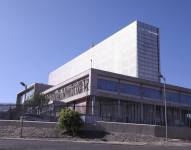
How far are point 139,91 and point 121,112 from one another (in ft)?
22.1

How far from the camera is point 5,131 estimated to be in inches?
1687

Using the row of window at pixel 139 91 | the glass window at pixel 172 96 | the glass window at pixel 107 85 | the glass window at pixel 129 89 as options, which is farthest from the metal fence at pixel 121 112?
the glass window at pixel 107 85

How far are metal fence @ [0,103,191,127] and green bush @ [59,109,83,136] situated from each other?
1211cm

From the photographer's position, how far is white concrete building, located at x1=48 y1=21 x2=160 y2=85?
404 ft

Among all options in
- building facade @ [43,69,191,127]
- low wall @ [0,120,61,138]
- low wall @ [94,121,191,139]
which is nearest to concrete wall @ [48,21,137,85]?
building facade @ [43,69,191,127]

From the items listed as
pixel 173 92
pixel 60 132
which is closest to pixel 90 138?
pixel 60 132

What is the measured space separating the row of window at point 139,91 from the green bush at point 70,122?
96.1 feet

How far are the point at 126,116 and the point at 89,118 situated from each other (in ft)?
98.2

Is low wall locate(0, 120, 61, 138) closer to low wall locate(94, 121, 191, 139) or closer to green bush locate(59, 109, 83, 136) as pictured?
green bush locate(59, 109, 83, 136)

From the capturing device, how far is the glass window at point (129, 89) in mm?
76812

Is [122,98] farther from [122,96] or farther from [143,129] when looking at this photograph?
[143,129]

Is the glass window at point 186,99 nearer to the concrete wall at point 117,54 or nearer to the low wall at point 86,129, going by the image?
the concrete wall at point 117,54

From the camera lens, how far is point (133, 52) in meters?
124

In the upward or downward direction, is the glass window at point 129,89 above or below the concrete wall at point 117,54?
below
